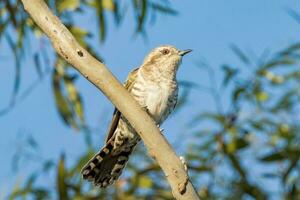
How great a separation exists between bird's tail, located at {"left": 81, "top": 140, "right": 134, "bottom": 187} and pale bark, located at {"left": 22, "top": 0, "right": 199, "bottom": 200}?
189 centimetres

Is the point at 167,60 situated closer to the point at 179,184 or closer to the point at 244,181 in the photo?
the point at 244,181

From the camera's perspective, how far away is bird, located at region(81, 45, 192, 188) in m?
4.66

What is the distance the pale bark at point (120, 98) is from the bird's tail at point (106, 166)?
1893 millimetres

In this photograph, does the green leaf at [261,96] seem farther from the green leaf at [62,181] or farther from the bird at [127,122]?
the green leaf at [62,181]

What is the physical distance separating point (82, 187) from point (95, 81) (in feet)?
10.9

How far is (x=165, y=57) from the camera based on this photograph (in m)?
5.20

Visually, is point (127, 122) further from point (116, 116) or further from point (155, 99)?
point (155, 99)

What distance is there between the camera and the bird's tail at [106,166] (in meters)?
4.62

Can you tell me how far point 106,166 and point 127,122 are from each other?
256mm

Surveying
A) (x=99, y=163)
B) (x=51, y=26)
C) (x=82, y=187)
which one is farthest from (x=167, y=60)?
(x=51, y=26)

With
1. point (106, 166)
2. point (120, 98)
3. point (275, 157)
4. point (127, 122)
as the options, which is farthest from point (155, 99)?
point (120, 98)

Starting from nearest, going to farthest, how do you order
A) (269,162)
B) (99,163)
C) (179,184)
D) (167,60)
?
(179,184) → (99,163) → (167,60) → (269,162)

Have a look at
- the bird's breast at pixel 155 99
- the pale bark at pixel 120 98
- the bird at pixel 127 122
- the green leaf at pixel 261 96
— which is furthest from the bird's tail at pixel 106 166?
the pale bark at pixel 120 98

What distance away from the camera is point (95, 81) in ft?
8.87
